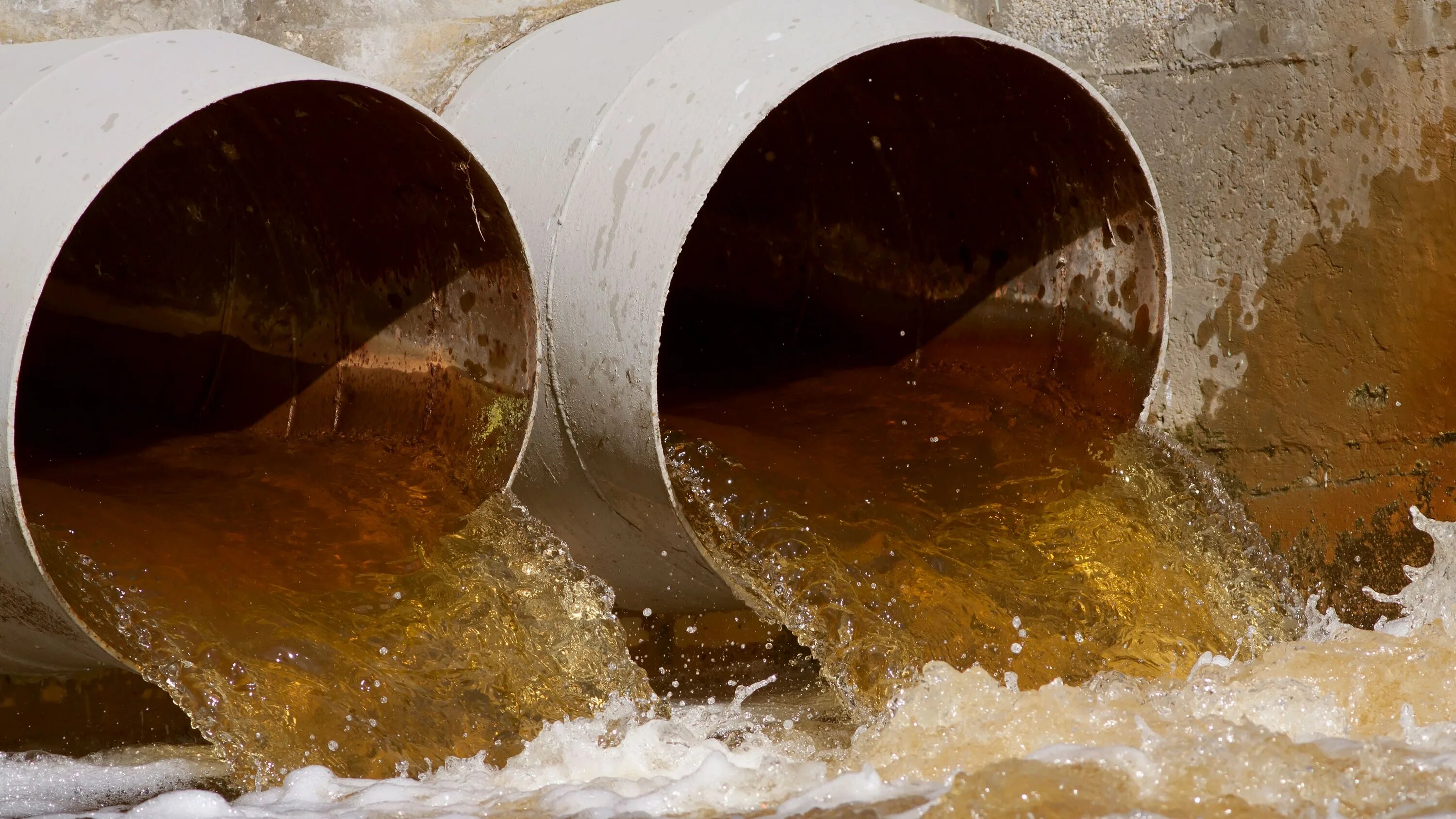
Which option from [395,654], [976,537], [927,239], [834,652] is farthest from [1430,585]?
[395,654]

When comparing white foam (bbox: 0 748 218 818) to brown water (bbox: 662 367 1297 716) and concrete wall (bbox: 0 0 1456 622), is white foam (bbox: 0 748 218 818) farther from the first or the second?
concrete wall (bbox: 0 0 1456 622)

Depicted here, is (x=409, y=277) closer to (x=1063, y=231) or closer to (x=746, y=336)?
(x=746, y=336)

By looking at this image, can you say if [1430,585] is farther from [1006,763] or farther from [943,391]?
[1006,763]

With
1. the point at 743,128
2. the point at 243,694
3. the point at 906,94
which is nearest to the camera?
the point at 243,694

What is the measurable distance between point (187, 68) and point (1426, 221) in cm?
282

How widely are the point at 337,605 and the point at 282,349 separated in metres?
1.40

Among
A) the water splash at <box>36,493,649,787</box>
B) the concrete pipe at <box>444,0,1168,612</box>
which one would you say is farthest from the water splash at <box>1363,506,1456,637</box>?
the water splash at <box>36,493,649,787</box>

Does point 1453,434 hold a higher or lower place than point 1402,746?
higher

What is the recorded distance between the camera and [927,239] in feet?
13.4

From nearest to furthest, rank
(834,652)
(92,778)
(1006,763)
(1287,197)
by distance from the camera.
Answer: (1006,763) < (834,652) < (92,778) < (1287,197)

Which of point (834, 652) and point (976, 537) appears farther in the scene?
point (976, 537)

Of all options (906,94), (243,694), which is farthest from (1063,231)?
(243,694)

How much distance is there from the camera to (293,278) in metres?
3.92

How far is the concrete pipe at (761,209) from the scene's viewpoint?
2.91m
